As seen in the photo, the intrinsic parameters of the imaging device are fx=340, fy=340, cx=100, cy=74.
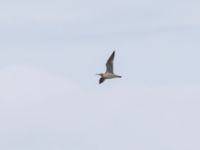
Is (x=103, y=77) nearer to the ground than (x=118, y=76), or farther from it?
farther from it

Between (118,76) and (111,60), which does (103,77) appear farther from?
(118,76)

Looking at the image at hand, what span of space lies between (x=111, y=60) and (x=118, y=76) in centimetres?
960

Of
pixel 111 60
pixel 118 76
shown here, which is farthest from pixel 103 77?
pixel 118 76

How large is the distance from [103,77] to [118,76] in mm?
12692

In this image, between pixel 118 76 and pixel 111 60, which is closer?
pixel 118 76

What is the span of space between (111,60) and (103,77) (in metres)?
5.45

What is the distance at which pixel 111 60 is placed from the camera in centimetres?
7531

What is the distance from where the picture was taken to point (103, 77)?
7881cm

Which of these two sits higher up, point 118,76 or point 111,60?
point 111,60

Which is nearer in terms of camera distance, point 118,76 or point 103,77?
point 118,76

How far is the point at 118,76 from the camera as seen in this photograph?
66438 mm
